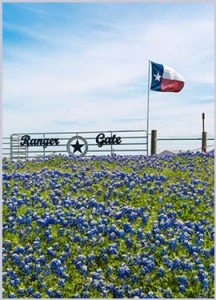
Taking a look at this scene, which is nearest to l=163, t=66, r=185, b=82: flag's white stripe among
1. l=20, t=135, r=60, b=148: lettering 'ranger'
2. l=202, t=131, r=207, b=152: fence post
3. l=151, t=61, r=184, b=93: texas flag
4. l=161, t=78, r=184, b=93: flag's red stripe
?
l=151, t=61, r=184, b=93: texas flag

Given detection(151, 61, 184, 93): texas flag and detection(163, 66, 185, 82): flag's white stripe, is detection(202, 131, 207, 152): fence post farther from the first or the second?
detection(163, 66, 185, 82): flag's white stripe

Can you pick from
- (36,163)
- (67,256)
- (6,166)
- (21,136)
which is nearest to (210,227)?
(67,256)

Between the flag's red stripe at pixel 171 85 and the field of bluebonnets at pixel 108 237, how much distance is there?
11033 millimetres

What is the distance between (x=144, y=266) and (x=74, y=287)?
2.59ft

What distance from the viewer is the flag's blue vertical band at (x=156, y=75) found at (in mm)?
19422

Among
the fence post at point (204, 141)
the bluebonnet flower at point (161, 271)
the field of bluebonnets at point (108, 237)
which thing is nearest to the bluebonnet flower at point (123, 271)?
the field of bluebonnets at point (108, 237)

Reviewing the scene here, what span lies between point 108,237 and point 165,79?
546 inches

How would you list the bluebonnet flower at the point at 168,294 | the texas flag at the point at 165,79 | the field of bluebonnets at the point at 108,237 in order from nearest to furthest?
the bluebonnet flower at the point at 168,294 → the field of bluebonnets at the point at 108,237 → the texas flag at the point at 165,79

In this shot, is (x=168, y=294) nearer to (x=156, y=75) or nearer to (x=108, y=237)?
(x=108, y=237)

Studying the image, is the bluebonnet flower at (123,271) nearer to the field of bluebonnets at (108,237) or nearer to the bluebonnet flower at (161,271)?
the field of bluebonnets at (108,237)

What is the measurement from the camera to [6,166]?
34.4ft

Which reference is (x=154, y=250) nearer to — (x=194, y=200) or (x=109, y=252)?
(x=109, y=252)

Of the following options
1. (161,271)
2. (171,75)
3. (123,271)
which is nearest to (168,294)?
(161,271)

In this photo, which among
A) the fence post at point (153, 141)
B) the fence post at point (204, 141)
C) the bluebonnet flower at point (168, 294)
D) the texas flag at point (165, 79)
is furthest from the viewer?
the fence post at point (204, 141)
